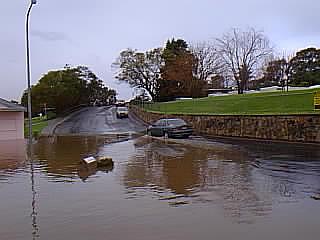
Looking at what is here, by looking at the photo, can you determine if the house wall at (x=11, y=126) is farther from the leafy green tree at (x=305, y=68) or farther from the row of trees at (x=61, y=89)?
the leafy green tree at (x=305, y=68)

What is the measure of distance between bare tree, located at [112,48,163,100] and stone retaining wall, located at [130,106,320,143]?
42318mm

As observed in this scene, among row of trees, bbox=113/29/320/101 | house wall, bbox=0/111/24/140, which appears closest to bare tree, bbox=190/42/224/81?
row of trees, bbox=113/29/320/101

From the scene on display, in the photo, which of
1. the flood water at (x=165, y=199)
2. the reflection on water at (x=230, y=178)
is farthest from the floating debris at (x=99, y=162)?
the reflection on water at (x=230, y=178)

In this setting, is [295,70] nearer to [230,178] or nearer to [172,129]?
[172,129]

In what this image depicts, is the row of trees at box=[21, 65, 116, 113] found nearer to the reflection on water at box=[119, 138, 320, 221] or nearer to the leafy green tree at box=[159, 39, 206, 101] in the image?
the leafy green tree at box=[159, 39, 206, 101]

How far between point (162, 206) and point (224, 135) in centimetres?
2166

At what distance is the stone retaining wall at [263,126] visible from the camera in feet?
72.9

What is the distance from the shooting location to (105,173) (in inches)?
549

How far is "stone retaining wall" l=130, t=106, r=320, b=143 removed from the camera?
2223 cm

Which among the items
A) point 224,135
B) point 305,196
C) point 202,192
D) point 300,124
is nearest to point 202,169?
point 202,192

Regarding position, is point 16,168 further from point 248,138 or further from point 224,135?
point 224,135

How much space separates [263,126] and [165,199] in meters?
17.4

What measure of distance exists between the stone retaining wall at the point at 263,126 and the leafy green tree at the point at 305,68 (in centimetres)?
3746

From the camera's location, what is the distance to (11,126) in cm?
3703
